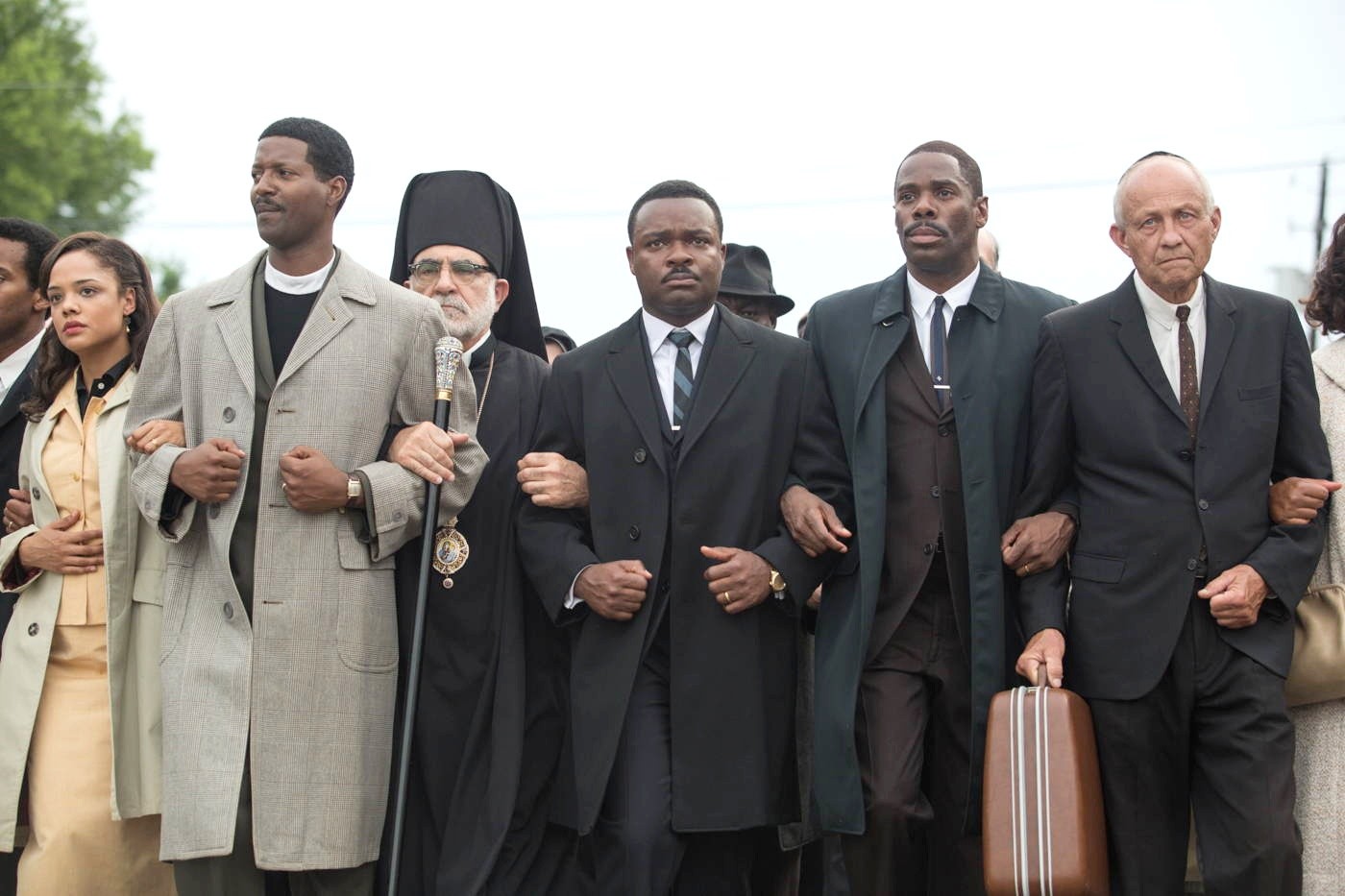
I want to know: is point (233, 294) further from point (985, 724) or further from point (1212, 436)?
point (1212, 436)

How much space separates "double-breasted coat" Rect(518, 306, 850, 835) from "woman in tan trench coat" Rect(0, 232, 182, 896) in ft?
5.08

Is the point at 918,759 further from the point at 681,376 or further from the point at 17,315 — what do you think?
the point at 17,315

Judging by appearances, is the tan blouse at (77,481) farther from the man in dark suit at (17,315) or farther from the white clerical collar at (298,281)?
the white clerical collar at (298,281)

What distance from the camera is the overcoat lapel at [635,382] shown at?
6.45 metres

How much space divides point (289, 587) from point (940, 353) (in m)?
2.55

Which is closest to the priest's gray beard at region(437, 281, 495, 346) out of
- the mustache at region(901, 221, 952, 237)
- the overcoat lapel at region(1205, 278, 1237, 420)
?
the mustache at region(901, 221, 952, 237)

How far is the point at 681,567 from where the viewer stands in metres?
6.29

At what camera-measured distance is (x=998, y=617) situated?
6.03 metres

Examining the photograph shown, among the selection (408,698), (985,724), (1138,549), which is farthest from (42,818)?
(1138,549)

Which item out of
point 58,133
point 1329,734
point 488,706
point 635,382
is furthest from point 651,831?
point 58,133

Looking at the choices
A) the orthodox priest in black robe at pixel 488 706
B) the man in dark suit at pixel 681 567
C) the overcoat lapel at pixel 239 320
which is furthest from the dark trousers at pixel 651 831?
the overcoat lapel at pixel 239 320

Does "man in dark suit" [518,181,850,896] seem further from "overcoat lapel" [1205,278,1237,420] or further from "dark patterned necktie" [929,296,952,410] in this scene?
"overcoat lapel" [1205,278,1237,420]

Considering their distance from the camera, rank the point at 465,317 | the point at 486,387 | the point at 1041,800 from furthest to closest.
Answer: the point at 465,317 < the point at 486,387 < the point at 1041,800

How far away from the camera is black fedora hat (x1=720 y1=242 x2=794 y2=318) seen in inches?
363
